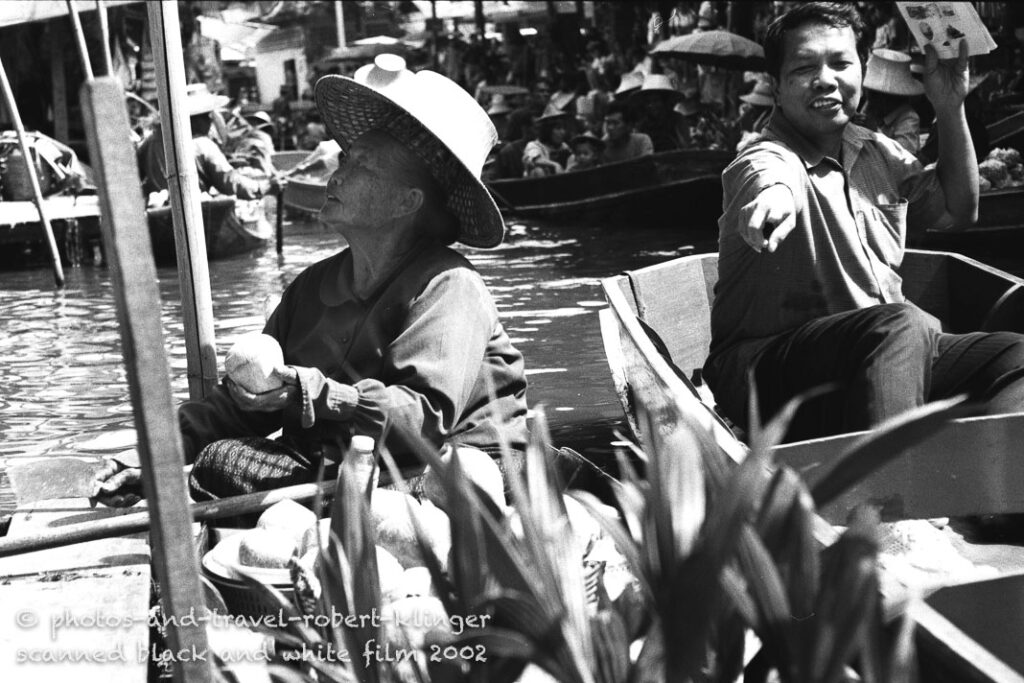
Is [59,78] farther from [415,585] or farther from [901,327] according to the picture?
[415,585]

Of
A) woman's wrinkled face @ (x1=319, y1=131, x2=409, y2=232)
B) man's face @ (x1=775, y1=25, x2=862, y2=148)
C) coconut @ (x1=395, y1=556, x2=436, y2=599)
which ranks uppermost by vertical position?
man's face @ (x1=775, y1=25, x2=862, y2=148)

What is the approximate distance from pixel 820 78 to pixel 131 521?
1.93 metres

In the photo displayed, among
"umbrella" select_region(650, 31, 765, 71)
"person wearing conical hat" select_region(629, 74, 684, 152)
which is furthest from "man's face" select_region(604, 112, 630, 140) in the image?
"person wearing conical hat" select_region(629, 74, 684, 152)

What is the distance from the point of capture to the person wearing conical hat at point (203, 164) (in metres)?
10.8

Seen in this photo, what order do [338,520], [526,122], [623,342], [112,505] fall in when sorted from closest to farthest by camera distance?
[338,520], [112,505], [623,342], [526,122]

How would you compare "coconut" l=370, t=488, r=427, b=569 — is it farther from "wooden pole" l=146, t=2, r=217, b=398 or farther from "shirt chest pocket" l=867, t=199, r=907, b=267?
"shirt chest pocket" l=867, t=199, r=907, b=267

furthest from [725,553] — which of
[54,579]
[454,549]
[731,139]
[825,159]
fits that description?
[731,139]

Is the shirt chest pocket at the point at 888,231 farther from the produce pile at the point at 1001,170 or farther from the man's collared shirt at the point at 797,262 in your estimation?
the produce pile at the point at 1001,170

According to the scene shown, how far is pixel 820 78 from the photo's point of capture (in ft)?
10.2

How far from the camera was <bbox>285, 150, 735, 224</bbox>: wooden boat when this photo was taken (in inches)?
459

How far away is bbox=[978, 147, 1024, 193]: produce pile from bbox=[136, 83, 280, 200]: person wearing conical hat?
623 cm

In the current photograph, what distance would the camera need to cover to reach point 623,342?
354 cm

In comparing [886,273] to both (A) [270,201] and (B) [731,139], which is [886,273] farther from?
(A) [270,201]

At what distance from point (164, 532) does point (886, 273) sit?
2486mm
